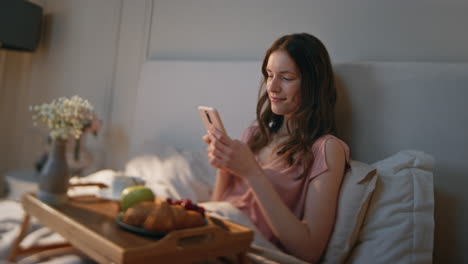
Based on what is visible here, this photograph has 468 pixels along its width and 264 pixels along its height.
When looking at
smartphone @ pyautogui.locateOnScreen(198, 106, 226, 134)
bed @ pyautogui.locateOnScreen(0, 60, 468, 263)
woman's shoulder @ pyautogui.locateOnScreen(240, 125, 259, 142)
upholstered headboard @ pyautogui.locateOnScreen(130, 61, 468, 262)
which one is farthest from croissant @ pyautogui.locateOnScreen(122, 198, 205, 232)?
upholstered headboard @ pyautogui.locateOnScreen(130, 61, 468, 262)

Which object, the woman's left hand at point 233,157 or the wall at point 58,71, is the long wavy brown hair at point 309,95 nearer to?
the woman's left hand at point 233,157

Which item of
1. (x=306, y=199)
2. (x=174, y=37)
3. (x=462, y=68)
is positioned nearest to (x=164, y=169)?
(x=306, y=199)

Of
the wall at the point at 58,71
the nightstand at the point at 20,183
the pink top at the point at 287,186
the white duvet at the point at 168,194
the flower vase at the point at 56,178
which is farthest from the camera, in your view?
the wall at the point at 58,71

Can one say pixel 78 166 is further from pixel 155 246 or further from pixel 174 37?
pixel 155 246

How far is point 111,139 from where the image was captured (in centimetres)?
294

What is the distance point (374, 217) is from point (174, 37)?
1777mm

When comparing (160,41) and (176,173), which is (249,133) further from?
(160,41)

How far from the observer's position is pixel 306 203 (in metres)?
1.25

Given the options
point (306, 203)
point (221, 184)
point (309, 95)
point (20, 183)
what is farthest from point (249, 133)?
point (20, 183)

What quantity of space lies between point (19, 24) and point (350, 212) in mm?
2874

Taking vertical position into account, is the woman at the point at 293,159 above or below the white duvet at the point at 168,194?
above

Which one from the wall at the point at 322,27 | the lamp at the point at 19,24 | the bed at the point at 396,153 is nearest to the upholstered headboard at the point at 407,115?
the bed at the point at 396,153

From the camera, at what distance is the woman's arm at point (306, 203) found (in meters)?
1.20

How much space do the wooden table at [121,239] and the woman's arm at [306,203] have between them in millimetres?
180
